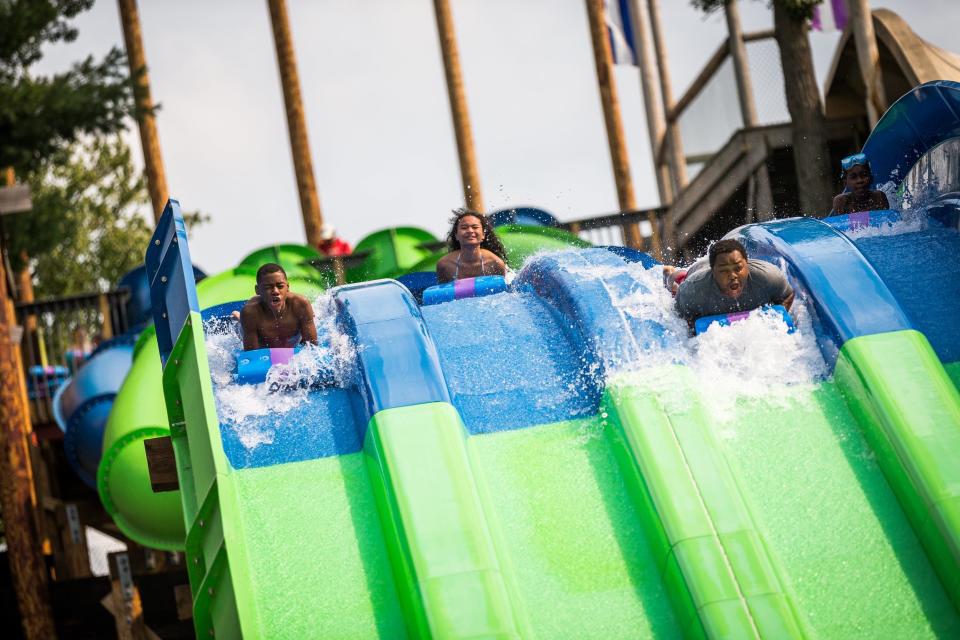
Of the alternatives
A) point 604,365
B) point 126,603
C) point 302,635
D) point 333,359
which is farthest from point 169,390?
point 126,603

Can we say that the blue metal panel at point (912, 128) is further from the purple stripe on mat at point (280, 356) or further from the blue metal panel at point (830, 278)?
the purple stripe on mat at point (280, 356)

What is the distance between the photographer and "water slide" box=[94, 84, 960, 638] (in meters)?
4.65

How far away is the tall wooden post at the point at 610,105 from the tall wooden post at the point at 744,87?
365cm

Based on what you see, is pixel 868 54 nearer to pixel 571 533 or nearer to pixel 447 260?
pixel 447 260

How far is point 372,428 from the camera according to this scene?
16.9 ft

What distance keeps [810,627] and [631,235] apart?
32.4ft

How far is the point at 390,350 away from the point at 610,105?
1187 centimetres

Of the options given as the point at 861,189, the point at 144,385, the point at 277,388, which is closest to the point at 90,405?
the point at 144,385

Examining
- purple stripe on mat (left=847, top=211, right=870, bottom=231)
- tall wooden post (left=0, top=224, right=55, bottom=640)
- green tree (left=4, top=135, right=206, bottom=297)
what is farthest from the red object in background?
green tree (left=4, top=135, right=206, bottom=297)

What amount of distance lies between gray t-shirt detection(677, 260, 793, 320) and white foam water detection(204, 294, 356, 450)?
5.24 feet

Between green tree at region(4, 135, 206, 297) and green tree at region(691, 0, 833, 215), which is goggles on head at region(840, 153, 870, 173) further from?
green tree at region(4, 135, 206, 297)

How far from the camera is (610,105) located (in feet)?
55.3

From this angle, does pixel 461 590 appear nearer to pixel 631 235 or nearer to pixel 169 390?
pixel 169 390

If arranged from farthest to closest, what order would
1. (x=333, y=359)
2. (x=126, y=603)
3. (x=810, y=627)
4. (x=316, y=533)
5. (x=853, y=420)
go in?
1. (x=126, y=603)
2. (x=333, y=359)
3. (x=853, y=420)
4. (x=316, y=533)
5. (x=810, y=627)
